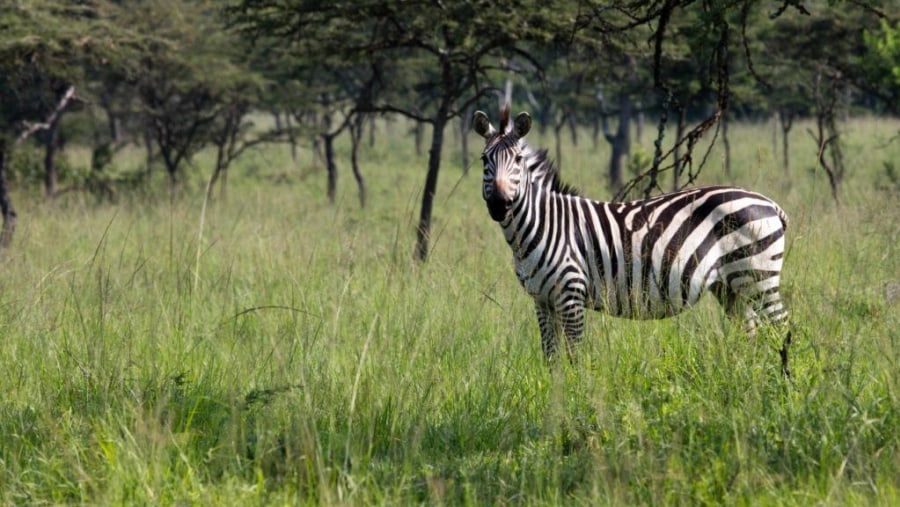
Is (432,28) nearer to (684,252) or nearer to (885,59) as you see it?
(684,252)

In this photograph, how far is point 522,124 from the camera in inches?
215

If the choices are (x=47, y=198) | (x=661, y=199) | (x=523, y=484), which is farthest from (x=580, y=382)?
(x=47, y=198)

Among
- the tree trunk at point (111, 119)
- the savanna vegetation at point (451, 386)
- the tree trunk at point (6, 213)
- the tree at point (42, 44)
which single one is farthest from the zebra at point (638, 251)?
the tree trunk at point (111, 119)

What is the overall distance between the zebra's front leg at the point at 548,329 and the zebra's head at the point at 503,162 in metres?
0.59

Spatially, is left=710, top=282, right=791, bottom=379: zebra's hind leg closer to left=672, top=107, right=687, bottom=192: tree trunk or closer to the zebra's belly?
the zebra's belly

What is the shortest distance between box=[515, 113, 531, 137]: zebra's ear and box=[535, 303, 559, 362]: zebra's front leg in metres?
0.96

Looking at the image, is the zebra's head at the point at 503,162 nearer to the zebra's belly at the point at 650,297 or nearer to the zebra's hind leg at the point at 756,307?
the zebra's belly at the point at 650,297

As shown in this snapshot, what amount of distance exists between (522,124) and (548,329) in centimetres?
113

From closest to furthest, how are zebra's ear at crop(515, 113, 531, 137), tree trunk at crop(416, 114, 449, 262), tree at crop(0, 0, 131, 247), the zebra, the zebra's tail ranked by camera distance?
zebra's ear at crop(515, 113, 531, 137) < the zebra < the zebra's tail < tree trunk at crop(416, 114, 449, 262) < tree at crop(0, 0, 131, 247)

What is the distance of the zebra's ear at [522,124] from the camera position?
5.36 metres

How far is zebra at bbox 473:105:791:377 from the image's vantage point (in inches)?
215

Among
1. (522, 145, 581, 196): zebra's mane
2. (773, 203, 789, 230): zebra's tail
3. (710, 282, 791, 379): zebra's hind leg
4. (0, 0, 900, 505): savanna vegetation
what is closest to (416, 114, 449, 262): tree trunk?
(0, 0, 900, 505): savanna vegetation

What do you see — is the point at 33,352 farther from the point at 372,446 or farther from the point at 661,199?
the point at 661,199

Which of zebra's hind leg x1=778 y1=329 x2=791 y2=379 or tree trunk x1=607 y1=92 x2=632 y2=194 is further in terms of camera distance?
tree trunk x1=607 y1=92 x2=632 y2=194
